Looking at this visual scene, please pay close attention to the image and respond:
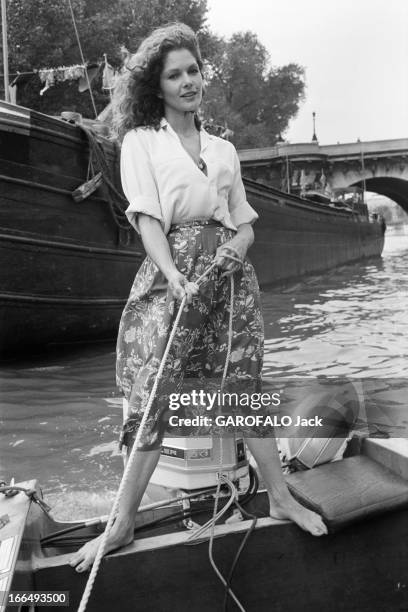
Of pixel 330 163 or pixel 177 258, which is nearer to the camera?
pixel 177 258

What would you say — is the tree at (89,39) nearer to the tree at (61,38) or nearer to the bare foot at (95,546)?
the tree at (61,38)

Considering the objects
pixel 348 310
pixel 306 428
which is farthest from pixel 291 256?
pixel 306 428

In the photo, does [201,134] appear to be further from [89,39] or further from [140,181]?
[89,39]

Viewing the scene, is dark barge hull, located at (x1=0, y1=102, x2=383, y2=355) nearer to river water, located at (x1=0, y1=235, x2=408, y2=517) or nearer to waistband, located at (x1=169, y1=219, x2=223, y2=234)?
river water, located at (x1=0, y1=235, x2=408, y2=517)

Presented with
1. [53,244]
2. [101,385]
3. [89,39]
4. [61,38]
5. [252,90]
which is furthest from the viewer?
[252,90]

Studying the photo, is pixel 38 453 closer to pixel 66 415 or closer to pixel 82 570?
pixel 66 415

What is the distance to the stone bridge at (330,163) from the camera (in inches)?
1326

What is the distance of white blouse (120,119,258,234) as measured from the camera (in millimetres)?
2006

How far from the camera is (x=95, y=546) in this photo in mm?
1864

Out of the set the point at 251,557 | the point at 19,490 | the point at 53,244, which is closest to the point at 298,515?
the point at 251,557

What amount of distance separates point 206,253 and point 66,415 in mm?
3322

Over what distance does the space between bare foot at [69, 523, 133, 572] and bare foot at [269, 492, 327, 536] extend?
0.48m

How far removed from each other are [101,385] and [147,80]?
416 centimetres

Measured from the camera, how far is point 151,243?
200 centimetres
